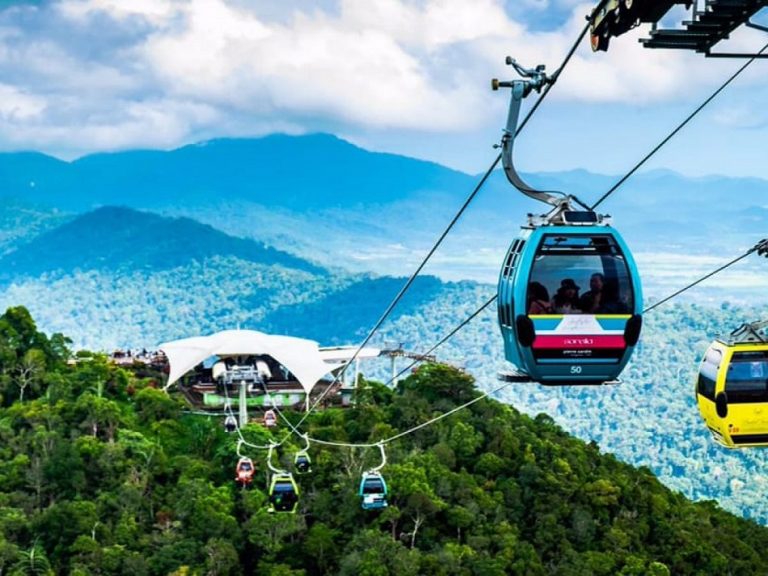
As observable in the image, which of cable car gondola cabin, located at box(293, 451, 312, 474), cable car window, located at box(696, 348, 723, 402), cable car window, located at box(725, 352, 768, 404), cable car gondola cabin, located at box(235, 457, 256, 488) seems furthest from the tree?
cable car window, located at box(725, 352, 768, 404)

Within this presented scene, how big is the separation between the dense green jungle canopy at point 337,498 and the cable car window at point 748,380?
2198 cm

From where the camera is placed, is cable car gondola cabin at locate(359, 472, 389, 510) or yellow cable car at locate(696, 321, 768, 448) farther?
cable car gondola cabin at locate(359, 472, 389, 510)

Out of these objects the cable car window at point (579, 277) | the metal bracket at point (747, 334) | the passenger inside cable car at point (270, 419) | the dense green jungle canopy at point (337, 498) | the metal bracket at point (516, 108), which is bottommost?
the dense green jungle canopy at point (337, 498)

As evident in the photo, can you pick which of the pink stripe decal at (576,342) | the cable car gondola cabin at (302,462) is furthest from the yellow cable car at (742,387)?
the cable car gondola cabin at (302,462)

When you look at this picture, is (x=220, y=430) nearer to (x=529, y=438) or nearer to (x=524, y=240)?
(x=529, y=438)

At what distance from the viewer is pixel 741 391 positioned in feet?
63.6

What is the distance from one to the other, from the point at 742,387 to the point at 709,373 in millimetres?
665

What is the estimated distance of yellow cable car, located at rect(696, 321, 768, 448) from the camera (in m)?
19.3

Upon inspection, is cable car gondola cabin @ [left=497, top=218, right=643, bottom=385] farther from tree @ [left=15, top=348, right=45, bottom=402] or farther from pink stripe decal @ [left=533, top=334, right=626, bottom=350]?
tree @ [left=15, top=348, right=45, bottom=402]

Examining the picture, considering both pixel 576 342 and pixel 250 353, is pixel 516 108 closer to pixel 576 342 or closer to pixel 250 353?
pixel 576 342

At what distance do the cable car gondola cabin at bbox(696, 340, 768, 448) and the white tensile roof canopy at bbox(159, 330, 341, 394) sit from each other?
33.5 meters

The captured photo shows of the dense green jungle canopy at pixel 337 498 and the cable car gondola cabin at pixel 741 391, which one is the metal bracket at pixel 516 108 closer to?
the cable car gondola cabin at pixel 741 391

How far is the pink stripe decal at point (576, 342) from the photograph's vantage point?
594 inches

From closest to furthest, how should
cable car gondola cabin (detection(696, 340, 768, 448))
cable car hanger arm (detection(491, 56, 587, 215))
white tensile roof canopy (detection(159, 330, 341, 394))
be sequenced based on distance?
cable car hanger arm (detection(491, 56, 587, 215)) → cable car gondola cabin (detection(696, 340, 768, 448)) → white tensile roof canopy (detection(159, 330, 341, 394))
